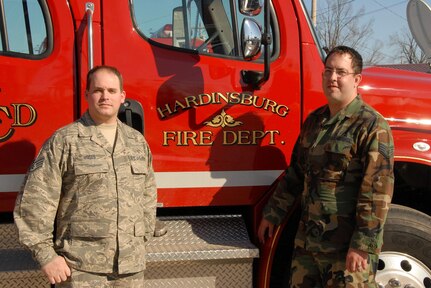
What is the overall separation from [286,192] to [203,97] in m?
0.70

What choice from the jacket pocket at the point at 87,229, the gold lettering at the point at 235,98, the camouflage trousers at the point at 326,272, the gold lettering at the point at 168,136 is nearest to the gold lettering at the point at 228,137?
the gold lettering at the point at 235,98

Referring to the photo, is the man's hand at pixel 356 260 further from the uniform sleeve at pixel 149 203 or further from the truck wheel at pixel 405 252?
the uniform sleeve at pixel 149 203

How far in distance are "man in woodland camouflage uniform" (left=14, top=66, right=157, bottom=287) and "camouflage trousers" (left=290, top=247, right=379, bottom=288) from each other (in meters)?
0.82

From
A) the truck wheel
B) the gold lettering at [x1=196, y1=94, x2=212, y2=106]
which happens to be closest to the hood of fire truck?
the truck wheel

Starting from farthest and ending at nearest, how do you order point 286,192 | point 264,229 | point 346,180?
point 264,229
point 286,192
point 346,180

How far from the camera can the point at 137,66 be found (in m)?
2.83

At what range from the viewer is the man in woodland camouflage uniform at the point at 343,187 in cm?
229

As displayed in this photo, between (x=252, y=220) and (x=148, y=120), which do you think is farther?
(x=252, y=220)

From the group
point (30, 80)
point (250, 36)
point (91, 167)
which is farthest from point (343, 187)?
point (30, 80)

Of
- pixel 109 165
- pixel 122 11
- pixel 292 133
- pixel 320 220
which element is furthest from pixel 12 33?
pixel 320 220

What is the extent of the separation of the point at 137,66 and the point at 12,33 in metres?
0.70

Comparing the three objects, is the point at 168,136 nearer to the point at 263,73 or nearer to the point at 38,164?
the point at 263,73

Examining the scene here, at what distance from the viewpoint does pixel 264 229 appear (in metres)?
2.83

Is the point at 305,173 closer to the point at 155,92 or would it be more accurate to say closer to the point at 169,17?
the point at 155,92
